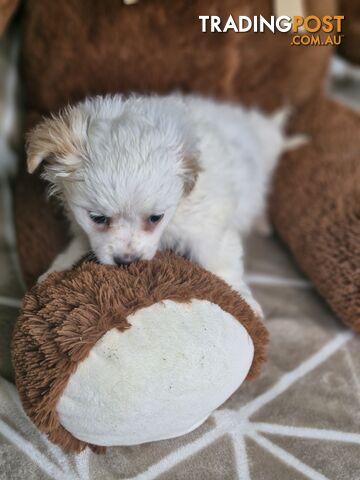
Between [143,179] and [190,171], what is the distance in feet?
0.53

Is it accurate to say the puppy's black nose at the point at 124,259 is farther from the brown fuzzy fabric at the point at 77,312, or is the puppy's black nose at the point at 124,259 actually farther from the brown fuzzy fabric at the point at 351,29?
the brown fuzzy fabric at the point at 351,29

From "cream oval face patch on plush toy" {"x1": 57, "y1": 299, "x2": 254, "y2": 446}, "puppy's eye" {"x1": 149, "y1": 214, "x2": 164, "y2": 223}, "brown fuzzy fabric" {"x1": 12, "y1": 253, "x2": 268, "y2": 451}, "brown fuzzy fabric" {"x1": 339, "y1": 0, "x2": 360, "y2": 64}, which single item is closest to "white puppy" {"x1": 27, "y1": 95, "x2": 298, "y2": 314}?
"puppy's eye" {"x1": 149, "y1": 214, "x2": 164, "y2": 223}

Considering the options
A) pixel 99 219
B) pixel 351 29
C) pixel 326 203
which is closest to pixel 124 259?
pixel 99 219

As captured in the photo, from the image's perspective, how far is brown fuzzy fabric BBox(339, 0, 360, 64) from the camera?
208 cm

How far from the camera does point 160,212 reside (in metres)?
1.39

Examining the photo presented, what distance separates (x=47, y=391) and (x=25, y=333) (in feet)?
0.50

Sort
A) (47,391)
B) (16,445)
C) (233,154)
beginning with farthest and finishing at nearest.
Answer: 1. (233,154)
2. (16,445)
3. (47,391)

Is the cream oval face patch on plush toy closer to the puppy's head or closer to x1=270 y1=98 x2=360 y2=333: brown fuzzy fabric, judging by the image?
the puppy's head

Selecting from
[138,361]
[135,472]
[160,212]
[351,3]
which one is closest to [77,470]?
[135,472]

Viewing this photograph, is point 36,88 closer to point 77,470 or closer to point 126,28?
point 126,28

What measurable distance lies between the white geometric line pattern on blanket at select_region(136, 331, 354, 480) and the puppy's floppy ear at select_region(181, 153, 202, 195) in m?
0.57

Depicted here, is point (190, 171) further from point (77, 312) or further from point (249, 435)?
point (249, 435)

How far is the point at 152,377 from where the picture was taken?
1.19 meters

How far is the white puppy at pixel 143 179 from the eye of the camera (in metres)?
1.32
